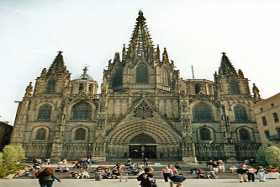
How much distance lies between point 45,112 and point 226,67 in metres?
34.1

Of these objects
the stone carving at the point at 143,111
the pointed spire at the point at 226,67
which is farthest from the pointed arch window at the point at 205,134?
the pointed spire at the point at 226,67

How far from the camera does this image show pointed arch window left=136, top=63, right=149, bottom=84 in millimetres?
46125

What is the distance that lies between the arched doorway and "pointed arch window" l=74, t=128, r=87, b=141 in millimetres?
7452

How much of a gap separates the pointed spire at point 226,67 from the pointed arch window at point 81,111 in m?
25.3

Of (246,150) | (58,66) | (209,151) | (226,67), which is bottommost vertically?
(209,151)

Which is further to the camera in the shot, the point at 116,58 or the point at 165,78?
the point at 116,58

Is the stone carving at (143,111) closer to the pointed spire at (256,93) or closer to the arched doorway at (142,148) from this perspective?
the arched doorway at (142,148)

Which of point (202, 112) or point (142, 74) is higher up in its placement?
point (142, 74)

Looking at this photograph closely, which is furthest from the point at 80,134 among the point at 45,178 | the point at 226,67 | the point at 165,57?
the point at 226,67

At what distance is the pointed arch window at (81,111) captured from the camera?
41219 mm

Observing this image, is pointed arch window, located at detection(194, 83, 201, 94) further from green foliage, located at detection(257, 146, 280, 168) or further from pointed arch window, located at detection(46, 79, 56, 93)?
pointed arch window, located at detection(46, 79, 56, 93)

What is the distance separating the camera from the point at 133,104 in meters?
40.0

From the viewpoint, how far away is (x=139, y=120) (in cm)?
3884

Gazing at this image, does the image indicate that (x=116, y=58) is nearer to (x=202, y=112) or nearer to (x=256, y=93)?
(x=202, y=112)
